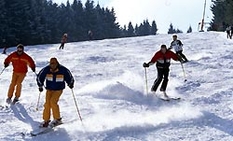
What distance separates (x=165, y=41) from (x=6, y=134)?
91.0 ft

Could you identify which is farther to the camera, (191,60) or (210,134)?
(191,60)

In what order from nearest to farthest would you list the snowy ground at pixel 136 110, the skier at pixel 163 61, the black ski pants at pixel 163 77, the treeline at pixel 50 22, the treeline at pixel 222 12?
the snowy ground at pixel 136 110, the skier at pixel 163 61, the black ski pants at pixel 163 77, the treeline at pixel 50 22, the treeline at pixel 222 12

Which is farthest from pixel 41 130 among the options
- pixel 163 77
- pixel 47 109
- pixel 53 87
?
pixel 163 77

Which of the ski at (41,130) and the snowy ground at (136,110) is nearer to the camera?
the ski at (41,130)

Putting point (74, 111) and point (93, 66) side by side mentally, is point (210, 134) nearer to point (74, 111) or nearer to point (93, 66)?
point (74, 111)

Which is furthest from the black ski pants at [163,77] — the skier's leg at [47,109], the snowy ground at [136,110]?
the skier's leg at [47,109]

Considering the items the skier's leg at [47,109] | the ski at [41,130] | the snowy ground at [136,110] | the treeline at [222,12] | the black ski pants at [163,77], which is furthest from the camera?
the treeline at [222,12]

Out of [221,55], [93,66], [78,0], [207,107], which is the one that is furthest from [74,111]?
[78,0]

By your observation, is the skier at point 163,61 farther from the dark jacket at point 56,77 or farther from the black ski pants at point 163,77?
the dark jacket at point 56,77

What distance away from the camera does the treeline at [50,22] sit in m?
58.3

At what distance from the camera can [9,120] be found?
11.6m

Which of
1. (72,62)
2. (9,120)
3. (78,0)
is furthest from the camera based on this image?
(78,0)

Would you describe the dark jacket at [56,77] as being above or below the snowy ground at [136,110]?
above

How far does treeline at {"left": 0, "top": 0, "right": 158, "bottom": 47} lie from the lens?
191 feet
